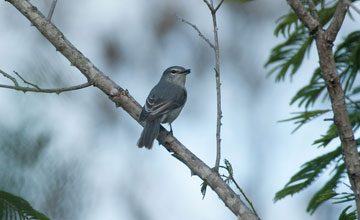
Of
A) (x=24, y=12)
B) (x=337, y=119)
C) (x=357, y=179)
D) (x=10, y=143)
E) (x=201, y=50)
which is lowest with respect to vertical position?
(x=357, y=179)

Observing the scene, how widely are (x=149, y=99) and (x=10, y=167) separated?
104 inches

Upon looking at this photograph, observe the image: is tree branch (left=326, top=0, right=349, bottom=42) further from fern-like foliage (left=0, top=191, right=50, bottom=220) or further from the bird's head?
the bird's head

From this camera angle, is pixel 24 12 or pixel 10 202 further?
pixel 24 12

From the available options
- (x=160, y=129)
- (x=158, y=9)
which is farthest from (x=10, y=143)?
(x=158, y=9)

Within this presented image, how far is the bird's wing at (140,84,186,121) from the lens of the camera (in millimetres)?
4826

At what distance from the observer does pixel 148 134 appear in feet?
14.4

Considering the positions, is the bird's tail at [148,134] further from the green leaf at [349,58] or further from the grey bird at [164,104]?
the green leaf at [349,58]

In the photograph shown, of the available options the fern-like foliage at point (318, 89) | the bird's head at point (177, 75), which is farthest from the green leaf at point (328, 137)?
the bird's head at point (177, 75)

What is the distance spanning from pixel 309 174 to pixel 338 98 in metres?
1.10

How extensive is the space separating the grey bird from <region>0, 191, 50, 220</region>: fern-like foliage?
1.78 meters

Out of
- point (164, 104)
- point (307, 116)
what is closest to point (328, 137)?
point (307, 116)

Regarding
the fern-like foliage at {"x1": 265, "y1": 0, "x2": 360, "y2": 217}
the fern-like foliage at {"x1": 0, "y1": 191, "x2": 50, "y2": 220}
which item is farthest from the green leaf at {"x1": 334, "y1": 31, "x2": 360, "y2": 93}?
the fern-like foliage at {"x1": 0, "y1": 191, "x2": 50, "y2": 220}

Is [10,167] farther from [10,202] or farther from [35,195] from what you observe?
[10,202]

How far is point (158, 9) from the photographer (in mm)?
9109
